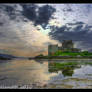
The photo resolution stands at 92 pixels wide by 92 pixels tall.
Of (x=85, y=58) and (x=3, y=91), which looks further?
(x=85, y=58)

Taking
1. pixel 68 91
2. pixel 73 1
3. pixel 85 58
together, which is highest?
pixel 85 58

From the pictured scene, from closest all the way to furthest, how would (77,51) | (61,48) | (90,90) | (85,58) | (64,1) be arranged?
(90,90)
(64,1)
(61,48)
(77,51)
(85,58)

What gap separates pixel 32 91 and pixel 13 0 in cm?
266

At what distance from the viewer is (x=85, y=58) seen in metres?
16.3

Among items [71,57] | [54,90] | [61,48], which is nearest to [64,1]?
[54,90]

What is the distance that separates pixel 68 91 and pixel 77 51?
1197 centimetres

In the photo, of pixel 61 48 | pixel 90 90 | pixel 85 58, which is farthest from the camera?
pixel 85 58

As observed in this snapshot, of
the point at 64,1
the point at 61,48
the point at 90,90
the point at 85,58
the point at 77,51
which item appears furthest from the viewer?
the point at 85,58

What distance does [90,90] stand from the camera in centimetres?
317

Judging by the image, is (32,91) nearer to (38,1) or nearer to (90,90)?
(90,90)

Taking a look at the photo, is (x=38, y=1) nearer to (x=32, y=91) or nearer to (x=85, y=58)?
(x=32, y=91)

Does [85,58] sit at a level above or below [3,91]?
above

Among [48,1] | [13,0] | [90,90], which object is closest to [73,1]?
[48,1]

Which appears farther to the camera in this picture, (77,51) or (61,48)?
(77,51)
